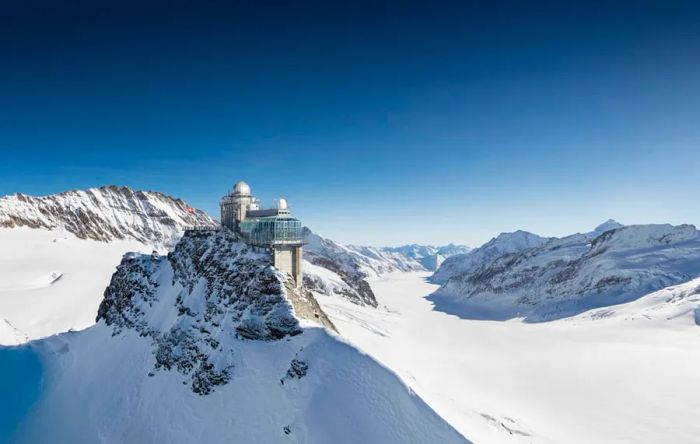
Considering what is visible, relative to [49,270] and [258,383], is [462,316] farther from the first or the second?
[49,270]

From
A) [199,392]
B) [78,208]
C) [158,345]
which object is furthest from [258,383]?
[78,208]

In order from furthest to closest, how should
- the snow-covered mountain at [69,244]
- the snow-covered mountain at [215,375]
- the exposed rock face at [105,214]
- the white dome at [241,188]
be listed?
the exposed rock face at [105,214] < the snow-covered mountain at [69,244] < the white dome at [241,188] < the snow-covered mountain at [215,375]

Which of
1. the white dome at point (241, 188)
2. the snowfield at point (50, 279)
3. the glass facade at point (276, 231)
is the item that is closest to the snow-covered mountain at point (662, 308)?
the glass facade at point (276, 231)

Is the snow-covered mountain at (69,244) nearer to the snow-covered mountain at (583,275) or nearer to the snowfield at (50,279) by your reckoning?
the snowfield at (50,279)

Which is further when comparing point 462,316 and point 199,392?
point 462,316

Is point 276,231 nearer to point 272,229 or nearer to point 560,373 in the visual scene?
point 272,229

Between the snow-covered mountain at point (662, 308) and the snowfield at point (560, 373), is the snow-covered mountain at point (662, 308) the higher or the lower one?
the higher one
